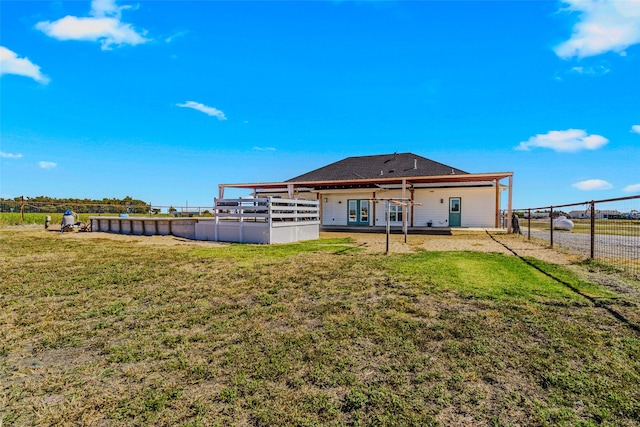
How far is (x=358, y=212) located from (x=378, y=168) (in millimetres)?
4131

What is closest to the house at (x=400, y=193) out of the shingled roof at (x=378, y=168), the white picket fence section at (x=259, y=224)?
the shingled roof at (x=378, y=168)

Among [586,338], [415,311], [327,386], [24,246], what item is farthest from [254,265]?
[24,246]

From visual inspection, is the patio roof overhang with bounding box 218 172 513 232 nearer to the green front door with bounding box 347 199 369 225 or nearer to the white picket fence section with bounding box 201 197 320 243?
the green front door with bounding box 347 199 369 225

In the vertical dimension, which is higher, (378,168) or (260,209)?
(378,168)

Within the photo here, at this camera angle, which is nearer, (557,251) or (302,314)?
(302,314)

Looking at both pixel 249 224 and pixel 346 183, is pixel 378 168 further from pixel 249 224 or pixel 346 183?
pixel 249 224

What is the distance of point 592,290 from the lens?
487 centimetres

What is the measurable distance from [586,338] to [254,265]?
5.66 m

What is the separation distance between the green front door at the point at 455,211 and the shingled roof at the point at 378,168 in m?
2.01

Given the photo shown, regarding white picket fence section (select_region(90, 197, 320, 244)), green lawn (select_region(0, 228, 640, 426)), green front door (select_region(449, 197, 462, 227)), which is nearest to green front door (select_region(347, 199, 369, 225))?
green front door (select_region(449, 197, 462, 227))

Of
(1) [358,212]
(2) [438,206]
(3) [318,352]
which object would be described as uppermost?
(2) [438,206]

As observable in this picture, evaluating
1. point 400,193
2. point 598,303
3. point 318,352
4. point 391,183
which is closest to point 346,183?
point 391,183

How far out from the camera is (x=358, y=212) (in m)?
22.4

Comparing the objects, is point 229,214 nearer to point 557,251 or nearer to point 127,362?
point 127,362
